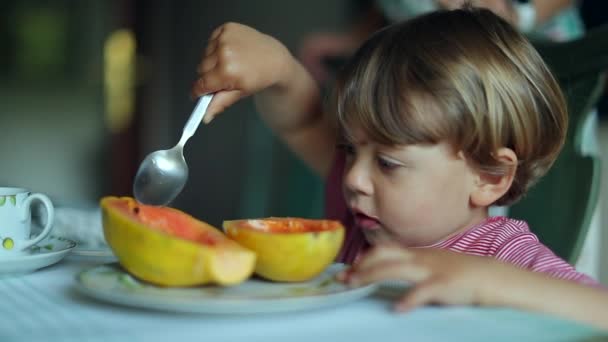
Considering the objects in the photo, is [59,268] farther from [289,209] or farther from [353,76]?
[289,209]

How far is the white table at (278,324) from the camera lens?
0.47m

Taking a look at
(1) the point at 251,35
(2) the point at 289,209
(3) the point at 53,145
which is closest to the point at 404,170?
(1) the point at 251,35

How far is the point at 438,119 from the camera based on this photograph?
873 millimetres

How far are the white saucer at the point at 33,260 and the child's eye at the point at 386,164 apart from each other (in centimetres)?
39

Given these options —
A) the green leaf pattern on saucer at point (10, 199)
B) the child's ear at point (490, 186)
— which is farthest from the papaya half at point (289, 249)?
the child's ear at point (490, 186)

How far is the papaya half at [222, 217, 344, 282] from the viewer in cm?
57

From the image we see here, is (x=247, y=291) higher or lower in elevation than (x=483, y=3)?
lower

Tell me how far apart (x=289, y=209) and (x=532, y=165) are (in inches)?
66.5

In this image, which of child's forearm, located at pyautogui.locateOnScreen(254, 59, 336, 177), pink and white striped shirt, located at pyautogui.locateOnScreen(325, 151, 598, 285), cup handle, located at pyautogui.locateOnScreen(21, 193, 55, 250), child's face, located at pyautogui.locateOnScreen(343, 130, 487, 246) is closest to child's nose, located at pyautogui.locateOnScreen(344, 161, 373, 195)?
child's face, located at pyautogui.locateOnScreen(343, 130, 487, 246)

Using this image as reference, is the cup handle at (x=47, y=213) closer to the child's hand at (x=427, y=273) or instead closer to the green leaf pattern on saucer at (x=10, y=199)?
the green leaf pattern on saucer at (x=10, y=199)

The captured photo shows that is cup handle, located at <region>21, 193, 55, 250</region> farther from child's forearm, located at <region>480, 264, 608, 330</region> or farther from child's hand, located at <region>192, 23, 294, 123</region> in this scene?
child's forearm, located at <region>480, 264, 608, 330</region>

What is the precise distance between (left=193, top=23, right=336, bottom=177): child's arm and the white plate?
1.00 ft

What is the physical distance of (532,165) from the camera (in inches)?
38.8

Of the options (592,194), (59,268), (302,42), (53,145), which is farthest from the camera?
(53,145)
